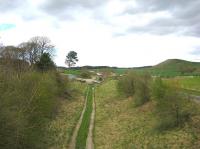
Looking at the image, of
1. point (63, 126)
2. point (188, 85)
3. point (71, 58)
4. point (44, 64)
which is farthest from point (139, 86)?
point (71, 58)

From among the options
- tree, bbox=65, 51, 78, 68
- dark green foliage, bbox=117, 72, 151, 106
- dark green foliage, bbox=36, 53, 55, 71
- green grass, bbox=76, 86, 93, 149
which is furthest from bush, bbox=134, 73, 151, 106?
tree, bbox=65, 51, 78, 68

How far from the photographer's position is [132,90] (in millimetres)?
70188

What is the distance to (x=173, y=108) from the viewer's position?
118 feet

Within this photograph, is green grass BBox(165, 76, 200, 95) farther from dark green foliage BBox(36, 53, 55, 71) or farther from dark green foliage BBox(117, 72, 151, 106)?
dark green foliage BBox(36, 53, 55, 71)

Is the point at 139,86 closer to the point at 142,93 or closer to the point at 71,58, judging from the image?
the point at 142,93

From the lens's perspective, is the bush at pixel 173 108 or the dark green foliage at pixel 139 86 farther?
the dark green foliage at pixel 139 86

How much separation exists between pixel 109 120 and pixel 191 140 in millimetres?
18858

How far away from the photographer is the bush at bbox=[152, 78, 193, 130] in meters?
35.8

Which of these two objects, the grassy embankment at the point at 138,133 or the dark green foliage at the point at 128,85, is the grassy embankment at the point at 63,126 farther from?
the dark green foliage at the point at 128,85

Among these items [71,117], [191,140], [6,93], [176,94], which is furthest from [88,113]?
[6,93]

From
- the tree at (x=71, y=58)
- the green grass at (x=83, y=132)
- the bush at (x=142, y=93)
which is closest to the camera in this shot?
the green grass at (x=83, y=132)

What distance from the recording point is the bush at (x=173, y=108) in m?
A: 35.8

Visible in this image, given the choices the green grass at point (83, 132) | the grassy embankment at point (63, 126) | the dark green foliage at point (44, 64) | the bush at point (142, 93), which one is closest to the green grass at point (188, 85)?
the bush at point (142, 93)

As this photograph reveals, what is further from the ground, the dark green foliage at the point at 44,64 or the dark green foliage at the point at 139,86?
the dark green foliage at the point at 44,64
